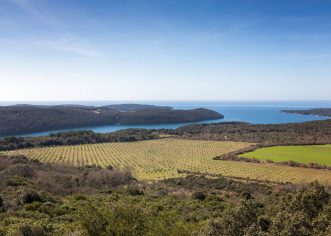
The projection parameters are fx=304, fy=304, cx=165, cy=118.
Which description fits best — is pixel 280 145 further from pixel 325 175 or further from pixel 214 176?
pixel 214 176

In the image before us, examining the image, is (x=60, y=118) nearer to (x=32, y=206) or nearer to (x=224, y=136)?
(x=224, y=136)

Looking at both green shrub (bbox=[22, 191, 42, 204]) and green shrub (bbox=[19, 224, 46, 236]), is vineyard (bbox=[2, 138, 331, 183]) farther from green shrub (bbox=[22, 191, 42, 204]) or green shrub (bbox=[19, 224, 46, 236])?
green shrub (bbox=[19, 224, 46, 236])

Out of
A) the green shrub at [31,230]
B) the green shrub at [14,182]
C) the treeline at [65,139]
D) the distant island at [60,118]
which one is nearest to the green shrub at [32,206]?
the green shrub at [31,230]

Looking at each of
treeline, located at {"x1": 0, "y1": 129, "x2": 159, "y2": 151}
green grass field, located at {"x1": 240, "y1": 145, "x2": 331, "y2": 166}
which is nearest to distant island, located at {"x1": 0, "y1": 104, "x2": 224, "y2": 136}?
treeline, located at {"x1": 0, "y1": 129, "x2": 159, "y2": 151}

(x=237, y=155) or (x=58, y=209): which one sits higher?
(x=58, y=209)

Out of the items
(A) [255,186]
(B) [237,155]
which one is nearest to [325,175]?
(A) [255,186]

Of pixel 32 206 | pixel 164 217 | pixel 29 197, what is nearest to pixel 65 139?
pixel 29 197
